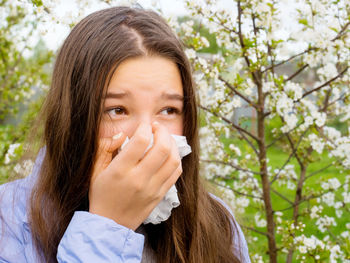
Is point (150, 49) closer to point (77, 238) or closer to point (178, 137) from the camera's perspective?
point (178, 137)

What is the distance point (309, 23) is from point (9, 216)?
224 centimetres

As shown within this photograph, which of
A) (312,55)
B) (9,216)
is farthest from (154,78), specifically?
(312,55)

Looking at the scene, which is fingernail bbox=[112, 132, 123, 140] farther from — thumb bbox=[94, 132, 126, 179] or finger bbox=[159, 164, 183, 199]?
finger bbox=[159, 164, 183, 199]

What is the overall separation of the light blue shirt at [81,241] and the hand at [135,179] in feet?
0.13

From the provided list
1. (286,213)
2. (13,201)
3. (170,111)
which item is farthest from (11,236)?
(286,213)

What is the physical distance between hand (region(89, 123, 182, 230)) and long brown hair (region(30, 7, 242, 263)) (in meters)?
0.21

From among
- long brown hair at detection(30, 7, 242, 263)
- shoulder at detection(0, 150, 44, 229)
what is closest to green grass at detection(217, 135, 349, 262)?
long brown hair at detection(30, 7, 242, 263)

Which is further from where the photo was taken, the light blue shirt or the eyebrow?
the eyebrow

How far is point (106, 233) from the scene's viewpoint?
42.6 inches

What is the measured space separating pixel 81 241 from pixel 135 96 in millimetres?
453

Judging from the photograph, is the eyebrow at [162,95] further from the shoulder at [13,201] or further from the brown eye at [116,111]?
the shoulder at [13,201]

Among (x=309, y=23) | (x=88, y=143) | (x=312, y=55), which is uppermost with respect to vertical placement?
(x=309, y=23)

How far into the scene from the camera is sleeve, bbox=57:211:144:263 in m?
1.05

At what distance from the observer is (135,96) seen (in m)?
1.23
